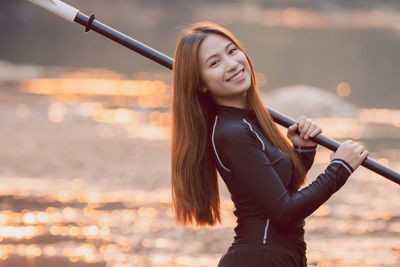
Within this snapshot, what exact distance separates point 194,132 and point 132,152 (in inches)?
403

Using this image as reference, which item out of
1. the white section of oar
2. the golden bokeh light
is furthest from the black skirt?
the golden bokeh light

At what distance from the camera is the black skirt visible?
2.84m

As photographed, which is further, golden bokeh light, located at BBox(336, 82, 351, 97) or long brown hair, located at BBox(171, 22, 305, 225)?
golden bokeh light, located at BBox(336, 82, 351, 97)

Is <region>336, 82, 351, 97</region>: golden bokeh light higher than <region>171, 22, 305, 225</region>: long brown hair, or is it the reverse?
<region>336, 82, 351, 97</region>: golden bokeh light

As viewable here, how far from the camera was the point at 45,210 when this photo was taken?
879 cm

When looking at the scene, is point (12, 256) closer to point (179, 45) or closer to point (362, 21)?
point (179, 45)

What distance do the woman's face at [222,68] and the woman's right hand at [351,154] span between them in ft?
1.35

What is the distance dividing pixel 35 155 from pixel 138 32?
3440cm

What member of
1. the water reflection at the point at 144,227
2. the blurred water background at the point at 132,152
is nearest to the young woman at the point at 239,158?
the blurred water background at the point at 132,152

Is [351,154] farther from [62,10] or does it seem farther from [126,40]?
[62,10]

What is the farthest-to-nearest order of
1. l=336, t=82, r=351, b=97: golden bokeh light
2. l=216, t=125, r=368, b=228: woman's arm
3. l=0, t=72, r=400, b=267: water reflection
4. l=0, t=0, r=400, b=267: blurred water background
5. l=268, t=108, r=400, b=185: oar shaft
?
l=336, t=82, r=351, b=97: golden bokeh light, l=0, t=0, r=400, b=267: blurred water background, l=0, t=72, r=400, b=267: water reflection, l=268, t=108, r=400, b=185: oar shaft, l=216, t=125, r=368, b=228: woman's arm

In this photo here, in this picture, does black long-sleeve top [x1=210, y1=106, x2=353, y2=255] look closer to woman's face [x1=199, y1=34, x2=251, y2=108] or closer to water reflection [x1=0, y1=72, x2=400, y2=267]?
woman's face [x1=199, y1=34, x2=251, y2=108]

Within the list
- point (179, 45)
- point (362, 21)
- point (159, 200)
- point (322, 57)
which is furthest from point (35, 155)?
→ point (362, 21)

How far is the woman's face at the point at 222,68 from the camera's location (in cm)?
291
